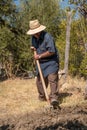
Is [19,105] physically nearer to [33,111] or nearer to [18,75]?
[33,111]

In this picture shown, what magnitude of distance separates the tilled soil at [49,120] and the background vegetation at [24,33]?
20.9ft

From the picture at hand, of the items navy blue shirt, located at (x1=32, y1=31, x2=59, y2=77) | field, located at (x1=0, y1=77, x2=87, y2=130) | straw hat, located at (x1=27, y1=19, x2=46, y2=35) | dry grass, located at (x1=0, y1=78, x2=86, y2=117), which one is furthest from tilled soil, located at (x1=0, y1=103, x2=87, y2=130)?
straw hat, located at (x1=27, y1=19, x2=46, y2=35)

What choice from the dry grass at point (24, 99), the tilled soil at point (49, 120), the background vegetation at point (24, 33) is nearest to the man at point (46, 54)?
the dry grass at point (24, 99)

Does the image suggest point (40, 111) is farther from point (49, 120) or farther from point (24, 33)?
point (24, 33)

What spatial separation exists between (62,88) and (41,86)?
64.6 inches

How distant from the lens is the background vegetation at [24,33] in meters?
14.3

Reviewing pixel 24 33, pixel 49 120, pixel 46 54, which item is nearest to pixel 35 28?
pixel 46 54

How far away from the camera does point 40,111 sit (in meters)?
7.84

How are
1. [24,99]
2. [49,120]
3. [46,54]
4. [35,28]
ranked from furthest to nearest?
[24,99]
[35,28]
[46,54]
[49,120]

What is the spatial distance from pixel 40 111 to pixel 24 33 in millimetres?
7828

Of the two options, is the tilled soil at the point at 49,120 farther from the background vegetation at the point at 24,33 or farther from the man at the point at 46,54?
the background vegetation at the point at 24,33

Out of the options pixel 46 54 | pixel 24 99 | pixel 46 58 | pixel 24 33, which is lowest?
pixel 24 33

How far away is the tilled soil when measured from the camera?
257 inches

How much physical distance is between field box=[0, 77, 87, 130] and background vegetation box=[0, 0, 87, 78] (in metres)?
3.47
